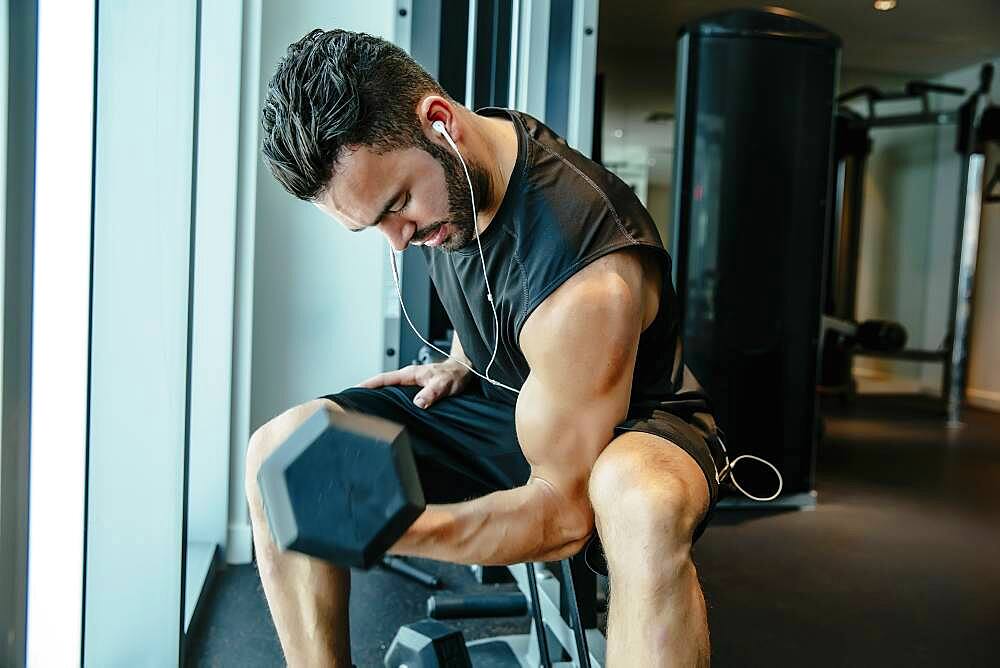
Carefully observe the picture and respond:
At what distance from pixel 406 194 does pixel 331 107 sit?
139 millimetres

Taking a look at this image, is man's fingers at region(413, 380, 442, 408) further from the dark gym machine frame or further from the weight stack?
the dark gym machine frame

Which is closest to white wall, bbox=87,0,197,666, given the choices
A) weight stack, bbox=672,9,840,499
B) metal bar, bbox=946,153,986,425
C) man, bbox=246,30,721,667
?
man, bbox=246,30,721,667

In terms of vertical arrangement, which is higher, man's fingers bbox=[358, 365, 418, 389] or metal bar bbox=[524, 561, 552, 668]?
man's fingers bbox=[358, 365, 418, 389]

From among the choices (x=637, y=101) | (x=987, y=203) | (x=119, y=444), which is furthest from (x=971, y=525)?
(x=637, y=101)

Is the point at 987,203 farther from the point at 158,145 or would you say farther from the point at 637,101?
the point at 158,145

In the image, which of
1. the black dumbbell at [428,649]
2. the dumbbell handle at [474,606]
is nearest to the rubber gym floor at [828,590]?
the dumbbell handle at [474,606]

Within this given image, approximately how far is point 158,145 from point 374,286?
1.06m

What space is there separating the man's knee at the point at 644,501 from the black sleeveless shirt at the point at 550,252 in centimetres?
23

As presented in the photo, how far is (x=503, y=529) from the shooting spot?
970 millimetres

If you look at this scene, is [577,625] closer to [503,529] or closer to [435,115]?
[503,529]

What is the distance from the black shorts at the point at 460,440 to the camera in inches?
50.3

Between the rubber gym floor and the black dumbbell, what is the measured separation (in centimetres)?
22

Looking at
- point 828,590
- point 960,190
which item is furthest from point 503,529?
point 960,190

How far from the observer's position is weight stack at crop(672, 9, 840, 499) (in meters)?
2.67
